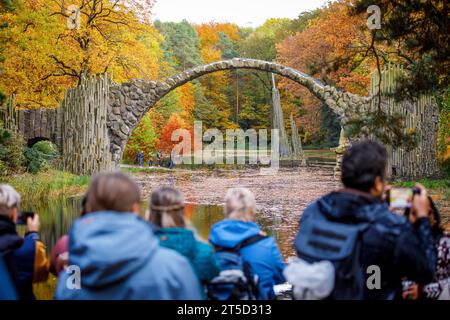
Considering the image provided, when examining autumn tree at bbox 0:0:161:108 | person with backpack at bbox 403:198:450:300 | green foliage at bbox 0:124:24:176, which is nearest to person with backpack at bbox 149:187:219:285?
person with backpack at bbox 403:198:450:300

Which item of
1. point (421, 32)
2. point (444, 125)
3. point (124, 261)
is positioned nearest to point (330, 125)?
point (444, 125)

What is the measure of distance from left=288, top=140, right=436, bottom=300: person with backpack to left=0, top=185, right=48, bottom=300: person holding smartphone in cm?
145

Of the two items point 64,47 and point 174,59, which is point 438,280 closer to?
point 64,47

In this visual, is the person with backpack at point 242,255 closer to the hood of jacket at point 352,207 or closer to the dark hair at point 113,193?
the hood of jacket at point 352,207

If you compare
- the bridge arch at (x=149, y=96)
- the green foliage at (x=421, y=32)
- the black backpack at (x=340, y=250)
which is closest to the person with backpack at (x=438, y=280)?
the black backpack at (x=340, y=250)

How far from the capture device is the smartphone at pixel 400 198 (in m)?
2.96

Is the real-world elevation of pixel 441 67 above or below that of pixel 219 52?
below

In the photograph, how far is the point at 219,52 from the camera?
4609 cm

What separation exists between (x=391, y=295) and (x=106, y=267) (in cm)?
131

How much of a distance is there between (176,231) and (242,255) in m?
0.63

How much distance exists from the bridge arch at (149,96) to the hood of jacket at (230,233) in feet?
49.8

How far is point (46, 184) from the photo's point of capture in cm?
1389

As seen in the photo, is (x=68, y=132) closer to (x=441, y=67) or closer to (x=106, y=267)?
(x=441, y=67)
